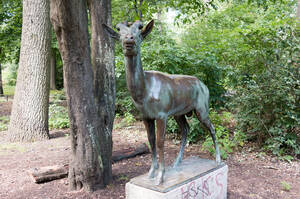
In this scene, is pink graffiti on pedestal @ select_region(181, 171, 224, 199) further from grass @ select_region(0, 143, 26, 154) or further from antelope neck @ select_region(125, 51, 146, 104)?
grass @ select_region(0, 143, 26, 154)

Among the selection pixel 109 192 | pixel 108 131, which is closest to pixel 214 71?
pixel 108 131

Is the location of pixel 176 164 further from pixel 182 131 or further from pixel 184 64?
pixel 184 64

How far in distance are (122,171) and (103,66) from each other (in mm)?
2376

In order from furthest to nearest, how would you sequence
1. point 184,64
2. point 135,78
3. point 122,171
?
point 184,64
point 122,171
point 135,78

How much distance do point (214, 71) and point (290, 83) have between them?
2.85 metres

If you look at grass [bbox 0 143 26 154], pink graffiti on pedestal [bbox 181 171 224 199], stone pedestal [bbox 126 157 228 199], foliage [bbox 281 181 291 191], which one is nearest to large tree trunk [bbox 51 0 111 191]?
stone pedestal [bbox 126 157 228 199]

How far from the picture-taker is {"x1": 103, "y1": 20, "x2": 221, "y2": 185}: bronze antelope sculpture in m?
2.70

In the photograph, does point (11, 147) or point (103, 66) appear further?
point (11, 147)

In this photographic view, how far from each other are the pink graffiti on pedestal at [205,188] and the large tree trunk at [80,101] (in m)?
1.70

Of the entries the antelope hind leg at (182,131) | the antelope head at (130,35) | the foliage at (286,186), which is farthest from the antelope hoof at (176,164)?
the foliage at (286,186)

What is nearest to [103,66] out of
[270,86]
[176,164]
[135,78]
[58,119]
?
[135,78]

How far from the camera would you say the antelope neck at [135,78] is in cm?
279

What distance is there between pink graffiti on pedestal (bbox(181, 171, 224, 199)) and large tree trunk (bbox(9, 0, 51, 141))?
5.75 m

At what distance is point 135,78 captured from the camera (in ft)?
9.39
